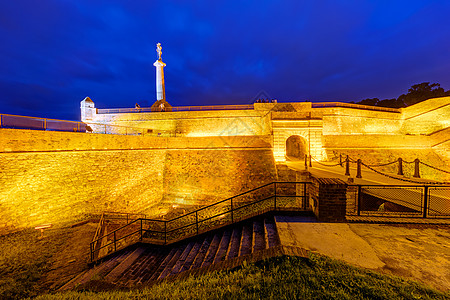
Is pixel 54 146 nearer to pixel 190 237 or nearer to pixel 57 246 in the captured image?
pixel 57 246

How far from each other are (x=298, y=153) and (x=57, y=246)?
74.9 ft

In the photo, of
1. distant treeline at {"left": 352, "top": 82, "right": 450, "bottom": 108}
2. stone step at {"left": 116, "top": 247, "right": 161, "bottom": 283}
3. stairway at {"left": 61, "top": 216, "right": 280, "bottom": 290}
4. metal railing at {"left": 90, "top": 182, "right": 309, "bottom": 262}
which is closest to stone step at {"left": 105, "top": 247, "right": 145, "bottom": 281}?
stairway at {"left": 61, "top": 216, "right": 280, "bottom": 290}

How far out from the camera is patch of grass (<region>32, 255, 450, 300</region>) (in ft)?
8.16

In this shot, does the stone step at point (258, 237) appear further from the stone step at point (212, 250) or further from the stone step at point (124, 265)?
the stone step at point (124, 265)

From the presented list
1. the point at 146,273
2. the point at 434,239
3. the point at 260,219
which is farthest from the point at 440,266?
the point at 146,273

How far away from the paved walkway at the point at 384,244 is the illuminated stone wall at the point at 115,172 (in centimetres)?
931

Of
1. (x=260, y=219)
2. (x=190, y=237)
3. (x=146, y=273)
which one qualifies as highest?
(x=260, y=219)

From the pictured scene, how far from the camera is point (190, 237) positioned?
20.9 ft

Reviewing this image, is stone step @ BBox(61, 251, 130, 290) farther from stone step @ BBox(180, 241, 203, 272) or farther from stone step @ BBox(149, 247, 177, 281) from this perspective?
stone step @ BBox(180, 241, 203, 272)

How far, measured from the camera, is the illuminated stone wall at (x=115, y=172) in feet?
28.0

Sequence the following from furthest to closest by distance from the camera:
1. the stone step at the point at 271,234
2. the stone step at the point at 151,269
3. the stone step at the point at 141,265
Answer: the stone step at the point at 141,265, the stone step at the point at 151,269, the stone step at the point at 271,234

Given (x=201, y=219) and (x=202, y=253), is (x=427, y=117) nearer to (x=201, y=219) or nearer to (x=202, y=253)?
(x=201, y=219)

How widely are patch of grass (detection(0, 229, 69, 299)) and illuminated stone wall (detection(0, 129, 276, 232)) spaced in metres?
1.27

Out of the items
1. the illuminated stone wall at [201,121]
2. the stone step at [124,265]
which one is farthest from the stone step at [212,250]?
the illuminated stone wall at [201,121]
